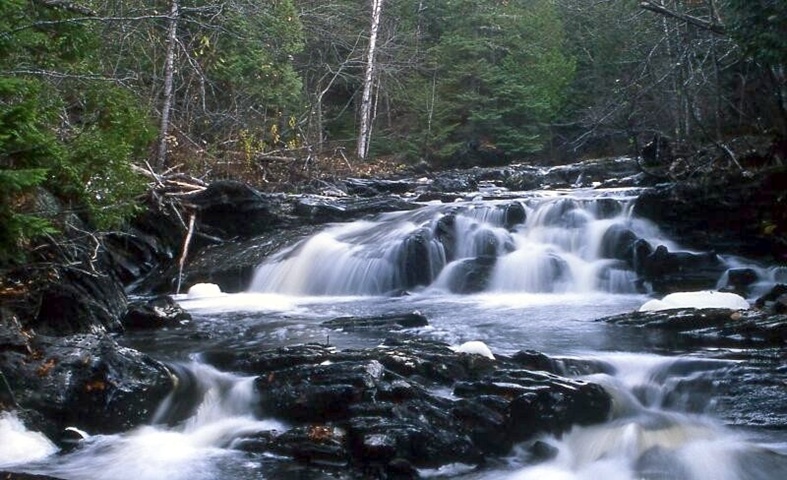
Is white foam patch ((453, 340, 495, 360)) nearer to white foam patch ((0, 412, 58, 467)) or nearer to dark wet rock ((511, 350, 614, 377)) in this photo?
dark wet rock ((511, 350, 614, 377))

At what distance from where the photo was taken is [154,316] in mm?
8914

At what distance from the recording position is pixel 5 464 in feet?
16.7

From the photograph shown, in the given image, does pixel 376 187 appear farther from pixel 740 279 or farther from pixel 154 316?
pixel 154 316

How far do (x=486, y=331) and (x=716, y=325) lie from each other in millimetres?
2295

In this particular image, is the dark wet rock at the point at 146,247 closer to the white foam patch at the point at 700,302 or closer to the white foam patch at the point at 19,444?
the white foam patch at the point at 19,444

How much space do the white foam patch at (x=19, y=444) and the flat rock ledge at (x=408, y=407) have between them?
4.08 ft

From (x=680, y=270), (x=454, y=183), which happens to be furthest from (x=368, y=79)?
(x=680, y=270)

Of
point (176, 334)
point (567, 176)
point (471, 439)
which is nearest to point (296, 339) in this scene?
point (176, 334)

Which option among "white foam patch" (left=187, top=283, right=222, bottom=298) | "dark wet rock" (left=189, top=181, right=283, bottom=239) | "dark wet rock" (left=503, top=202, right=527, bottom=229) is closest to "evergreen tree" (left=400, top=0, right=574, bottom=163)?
"dark wet rock" (left=503, top=202, right=527, bottom=229)

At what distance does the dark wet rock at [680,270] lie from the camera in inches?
436

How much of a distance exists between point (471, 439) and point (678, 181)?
29.0 feet

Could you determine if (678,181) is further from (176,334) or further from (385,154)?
(385,154)

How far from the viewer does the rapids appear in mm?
5371

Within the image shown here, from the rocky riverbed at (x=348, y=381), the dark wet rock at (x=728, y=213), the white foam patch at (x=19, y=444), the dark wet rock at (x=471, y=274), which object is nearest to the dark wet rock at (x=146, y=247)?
the rocky riverbed at (x=348, y=381)
